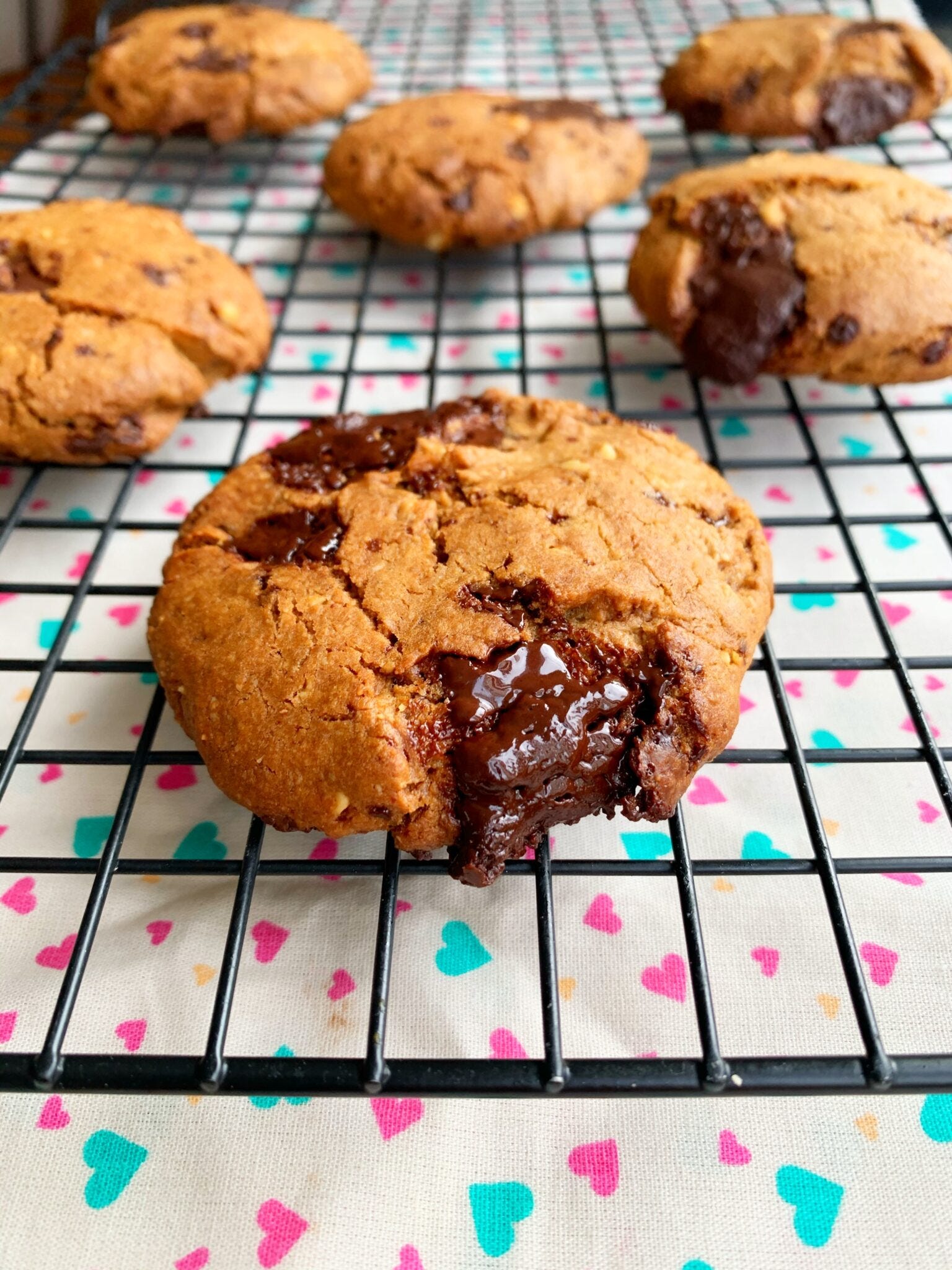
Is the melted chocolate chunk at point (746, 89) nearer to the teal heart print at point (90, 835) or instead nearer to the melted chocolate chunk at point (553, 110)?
the melted chocolate chunk at point (553, 110)

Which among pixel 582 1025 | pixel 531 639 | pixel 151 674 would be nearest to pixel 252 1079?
pixel 582 1025

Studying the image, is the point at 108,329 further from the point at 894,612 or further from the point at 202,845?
the point at 894,612

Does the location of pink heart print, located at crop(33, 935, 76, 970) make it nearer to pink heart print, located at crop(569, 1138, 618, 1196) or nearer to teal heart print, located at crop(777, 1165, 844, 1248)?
pink heart print, located at crop(569, 1138, 618, 1196)

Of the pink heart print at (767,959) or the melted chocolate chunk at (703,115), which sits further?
the melted chocolate chunk at (703,115)

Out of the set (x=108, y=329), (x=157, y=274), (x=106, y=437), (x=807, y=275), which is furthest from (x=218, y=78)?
(x=807, y=275)

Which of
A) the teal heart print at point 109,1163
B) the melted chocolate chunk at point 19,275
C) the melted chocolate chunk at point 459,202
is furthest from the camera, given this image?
the melted chocolate chunk at point 459,202

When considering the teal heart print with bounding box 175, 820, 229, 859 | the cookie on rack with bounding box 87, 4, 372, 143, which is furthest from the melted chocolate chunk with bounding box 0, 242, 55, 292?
the teal heart print with bounding box 175, 820, 229, 859

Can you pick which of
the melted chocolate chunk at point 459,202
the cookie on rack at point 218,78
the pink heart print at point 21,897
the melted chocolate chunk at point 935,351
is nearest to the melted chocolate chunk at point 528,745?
the pink heart print at point 21,897
